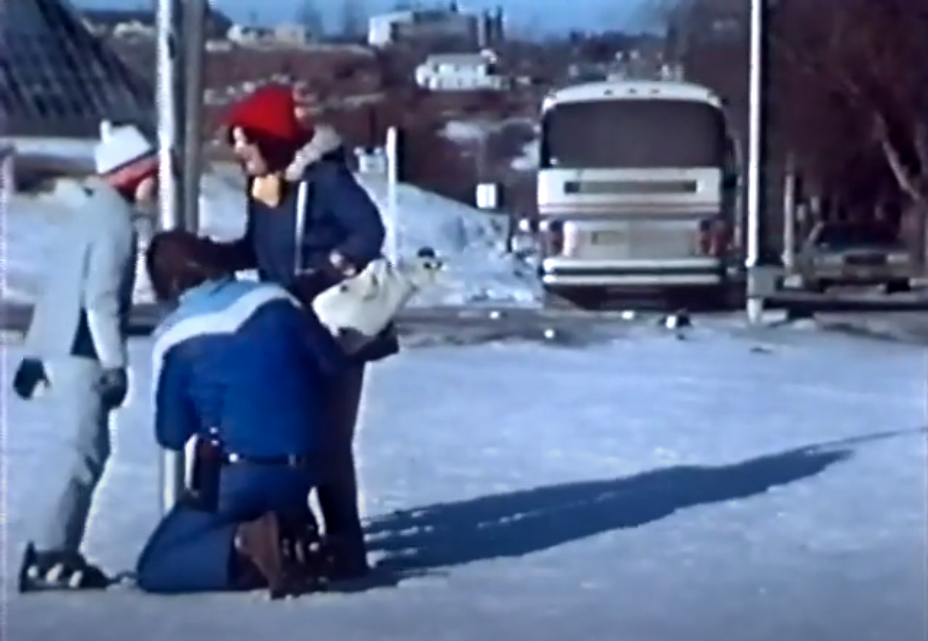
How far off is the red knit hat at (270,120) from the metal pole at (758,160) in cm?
117

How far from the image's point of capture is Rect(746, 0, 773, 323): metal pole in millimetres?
5773

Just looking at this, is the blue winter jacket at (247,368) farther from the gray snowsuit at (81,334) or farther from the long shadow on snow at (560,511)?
the long shadow on snow at (560,511)

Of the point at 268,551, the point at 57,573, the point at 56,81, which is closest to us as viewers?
the point at 268,551

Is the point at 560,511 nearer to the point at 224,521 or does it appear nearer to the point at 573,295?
the point at 573,295

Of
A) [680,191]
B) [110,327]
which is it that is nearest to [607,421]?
[680,191]

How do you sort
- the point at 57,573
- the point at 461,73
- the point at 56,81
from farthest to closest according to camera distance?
the point at 461,73 → the point at 56,81 → the point at 57,573

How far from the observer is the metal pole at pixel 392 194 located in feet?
18.3

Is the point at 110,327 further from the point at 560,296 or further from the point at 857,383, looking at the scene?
the point at 857,383

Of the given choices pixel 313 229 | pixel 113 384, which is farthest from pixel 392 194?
pixel 113 384

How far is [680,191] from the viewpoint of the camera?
18.9 feet

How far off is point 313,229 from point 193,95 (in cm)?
50

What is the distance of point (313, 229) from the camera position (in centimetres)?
550

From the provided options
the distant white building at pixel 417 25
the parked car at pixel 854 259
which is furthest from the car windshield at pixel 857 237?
the distant white building at pixel 417 25

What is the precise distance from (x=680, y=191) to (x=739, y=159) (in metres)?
0.18
